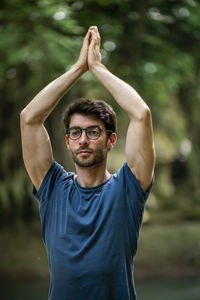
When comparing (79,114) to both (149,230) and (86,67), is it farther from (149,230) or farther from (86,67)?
(149,230)

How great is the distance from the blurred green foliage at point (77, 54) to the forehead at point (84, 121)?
2.73m

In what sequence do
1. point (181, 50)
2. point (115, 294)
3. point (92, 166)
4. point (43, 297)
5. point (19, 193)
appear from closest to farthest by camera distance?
point (115, 294), point (92, 166), point (181, 50), point (43, 297), point (19, 193)

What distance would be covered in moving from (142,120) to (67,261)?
77 cm

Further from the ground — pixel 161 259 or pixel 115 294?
pixel 115 294

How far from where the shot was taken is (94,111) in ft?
7.39

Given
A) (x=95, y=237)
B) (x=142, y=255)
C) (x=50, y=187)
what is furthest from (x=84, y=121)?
(x=142, y=255)

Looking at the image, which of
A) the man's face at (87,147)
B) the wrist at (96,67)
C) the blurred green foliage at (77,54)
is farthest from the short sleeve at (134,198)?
the blurred green foliage at (77,54)

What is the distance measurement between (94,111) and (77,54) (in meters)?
3.09

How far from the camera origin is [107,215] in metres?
2.07

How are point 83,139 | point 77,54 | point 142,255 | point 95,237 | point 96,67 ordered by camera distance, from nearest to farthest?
point 95,237 < point 83,139 < point 96,67 < point 77,54 < point 142,255

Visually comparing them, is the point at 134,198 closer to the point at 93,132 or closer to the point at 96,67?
the point at 93,132

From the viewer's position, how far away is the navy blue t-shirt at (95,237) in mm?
2029

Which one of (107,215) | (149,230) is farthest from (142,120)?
(149,230)

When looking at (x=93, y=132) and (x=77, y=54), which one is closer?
(x=93, y=132)
